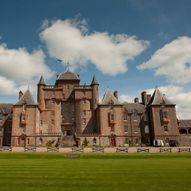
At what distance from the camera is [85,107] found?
6119 centimetres

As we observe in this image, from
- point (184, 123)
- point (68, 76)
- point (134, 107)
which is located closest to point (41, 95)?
point (68, 76)

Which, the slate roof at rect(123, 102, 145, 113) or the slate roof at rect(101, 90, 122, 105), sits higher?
the slate roof at rect(101, 90, 122, 105)

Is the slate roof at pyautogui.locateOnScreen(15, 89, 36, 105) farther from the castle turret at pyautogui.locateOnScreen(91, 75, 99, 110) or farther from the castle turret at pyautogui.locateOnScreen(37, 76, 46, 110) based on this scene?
the castle turret at pyautogui.locateOnScreen(91, 75, 99, 110)

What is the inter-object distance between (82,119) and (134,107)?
15271 millimetres

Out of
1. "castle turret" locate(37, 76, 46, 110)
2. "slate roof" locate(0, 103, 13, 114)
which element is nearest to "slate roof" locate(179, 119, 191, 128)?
"castle turret" locate(37, 76, 46, 110)

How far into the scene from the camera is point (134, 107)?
210 feet

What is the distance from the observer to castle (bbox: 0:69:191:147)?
5488cm

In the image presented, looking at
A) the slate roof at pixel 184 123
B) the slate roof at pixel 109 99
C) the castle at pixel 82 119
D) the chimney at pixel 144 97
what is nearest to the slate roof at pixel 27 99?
the castle at pixel 82 119

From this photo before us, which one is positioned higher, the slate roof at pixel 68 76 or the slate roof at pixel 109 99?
the slate roof at pixel 68 76

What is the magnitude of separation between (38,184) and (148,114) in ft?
175

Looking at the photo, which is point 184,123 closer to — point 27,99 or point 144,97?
point 144,97

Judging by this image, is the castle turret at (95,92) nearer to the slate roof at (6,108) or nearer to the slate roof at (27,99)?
the slate roof at (27,99)

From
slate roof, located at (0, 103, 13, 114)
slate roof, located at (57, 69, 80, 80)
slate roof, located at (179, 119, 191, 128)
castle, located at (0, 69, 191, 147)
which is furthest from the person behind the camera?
slate roof, located at (179, 119, 191, 128)

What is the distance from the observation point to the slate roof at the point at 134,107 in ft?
A: 207
